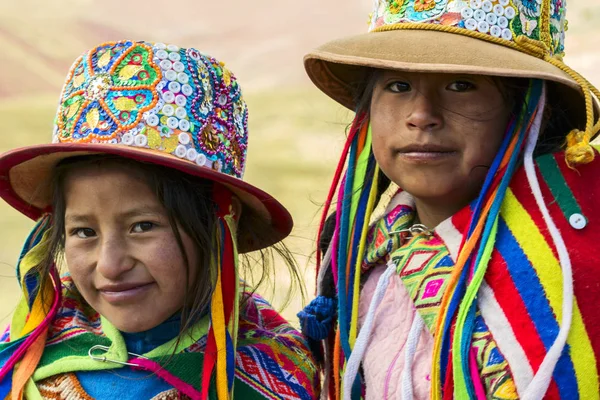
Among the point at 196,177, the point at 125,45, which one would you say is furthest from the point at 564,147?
the point at 125,45

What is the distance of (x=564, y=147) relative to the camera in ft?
6.12

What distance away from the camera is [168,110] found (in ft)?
6.38

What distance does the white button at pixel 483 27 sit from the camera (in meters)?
1.84

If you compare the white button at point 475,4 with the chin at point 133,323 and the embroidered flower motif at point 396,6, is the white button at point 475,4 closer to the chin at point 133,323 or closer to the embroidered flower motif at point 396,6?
the embroidered flower motif at point 396,6

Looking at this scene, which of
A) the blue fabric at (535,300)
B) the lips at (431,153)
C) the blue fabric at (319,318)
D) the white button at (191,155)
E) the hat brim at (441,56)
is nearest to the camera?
the blue fabric at (535,300)

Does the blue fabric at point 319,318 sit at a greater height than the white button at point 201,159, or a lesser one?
lesser

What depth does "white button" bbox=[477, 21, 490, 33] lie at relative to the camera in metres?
1.84

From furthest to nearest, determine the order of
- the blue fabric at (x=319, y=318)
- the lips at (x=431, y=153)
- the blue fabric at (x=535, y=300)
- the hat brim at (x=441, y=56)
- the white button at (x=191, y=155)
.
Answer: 1. the blue fabric at (x=319, y=318)
2. the white button at (x=191, y=155)
3. the lips at (x=431, y=153)
4. the hat brim at (x=441, y=56)
5. the blue fabric at (x=535, y=300)

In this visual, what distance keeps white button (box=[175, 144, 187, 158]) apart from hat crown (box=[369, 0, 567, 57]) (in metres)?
0.56

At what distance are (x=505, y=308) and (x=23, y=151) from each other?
3.74ft

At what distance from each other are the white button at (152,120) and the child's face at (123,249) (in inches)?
4.7

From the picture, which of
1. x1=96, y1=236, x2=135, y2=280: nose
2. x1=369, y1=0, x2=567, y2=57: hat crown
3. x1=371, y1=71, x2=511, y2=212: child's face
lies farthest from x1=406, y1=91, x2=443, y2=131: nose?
x1=96, y1=236, x2=135, y2=280: nose

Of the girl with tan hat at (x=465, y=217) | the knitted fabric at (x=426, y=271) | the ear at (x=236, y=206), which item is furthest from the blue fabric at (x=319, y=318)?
the ear at (x=236, y=206)

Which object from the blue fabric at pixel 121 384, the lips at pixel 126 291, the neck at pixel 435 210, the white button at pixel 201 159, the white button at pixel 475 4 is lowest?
the blue fabric at pixel 121 384
